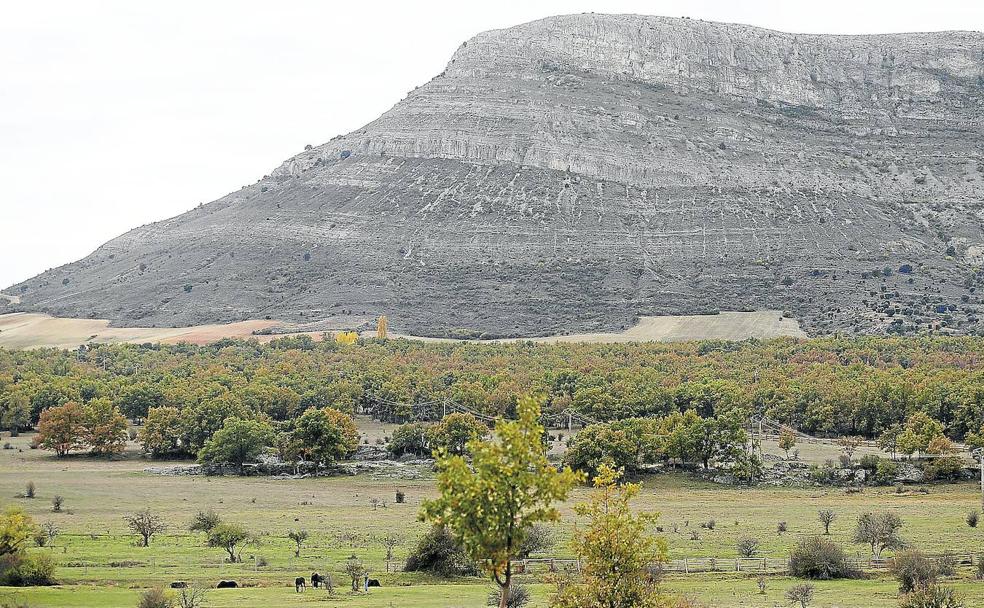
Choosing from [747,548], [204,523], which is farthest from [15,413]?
[747,548]

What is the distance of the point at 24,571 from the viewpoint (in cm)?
4738

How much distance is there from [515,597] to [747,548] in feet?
60.4

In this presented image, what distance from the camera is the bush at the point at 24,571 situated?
47219mm

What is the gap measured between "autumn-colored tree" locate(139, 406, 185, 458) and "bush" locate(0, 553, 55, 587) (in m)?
50.9

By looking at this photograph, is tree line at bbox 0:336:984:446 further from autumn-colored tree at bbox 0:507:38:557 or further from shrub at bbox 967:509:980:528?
autumn-colored tree at bbox 0:507:38:557

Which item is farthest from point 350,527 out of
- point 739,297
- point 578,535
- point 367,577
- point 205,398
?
point 739,297

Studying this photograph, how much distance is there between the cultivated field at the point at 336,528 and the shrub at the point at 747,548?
56cm

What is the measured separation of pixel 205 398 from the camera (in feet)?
349

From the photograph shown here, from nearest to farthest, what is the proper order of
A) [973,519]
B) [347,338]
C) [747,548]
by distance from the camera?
1. [747,548]
2. [973,519]
3. [347,338]

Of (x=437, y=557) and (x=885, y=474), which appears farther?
(x=885, y=474)

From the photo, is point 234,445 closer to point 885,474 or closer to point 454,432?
point 454,432

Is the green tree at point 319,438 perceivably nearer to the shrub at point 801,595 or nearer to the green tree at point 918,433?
the green tree at point 918,433

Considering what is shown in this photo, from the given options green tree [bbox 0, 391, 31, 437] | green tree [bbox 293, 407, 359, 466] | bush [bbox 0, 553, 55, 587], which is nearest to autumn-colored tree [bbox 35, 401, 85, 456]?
green tree [bbox 0, 391, 31, 437]

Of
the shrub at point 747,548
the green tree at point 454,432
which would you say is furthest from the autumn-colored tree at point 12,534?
the green tree at point 454,432
